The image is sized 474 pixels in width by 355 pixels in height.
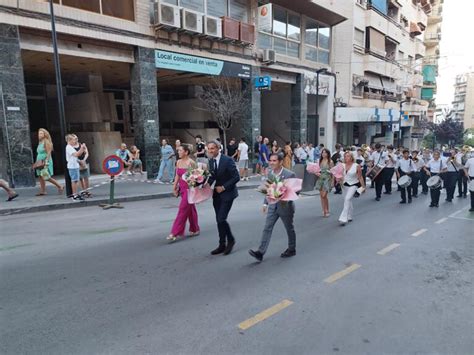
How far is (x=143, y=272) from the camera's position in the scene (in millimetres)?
4945

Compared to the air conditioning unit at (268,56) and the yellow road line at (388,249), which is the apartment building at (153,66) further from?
the yellow road line at (388,249)

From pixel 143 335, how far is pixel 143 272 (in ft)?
5.37

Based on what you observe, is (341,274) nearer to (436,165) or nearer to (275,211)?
(275,211)

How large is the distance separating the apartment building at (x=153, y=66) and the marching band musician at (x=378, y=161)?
8.17 metres

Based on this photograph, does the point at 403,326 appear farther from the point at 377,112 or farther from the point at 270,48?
the point at 377,112

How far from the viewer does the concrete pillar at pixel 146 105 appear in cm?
1443

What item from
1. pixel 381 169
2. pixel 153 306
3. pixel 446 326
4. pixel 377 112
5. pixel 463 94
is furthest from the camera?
pixel 463 94

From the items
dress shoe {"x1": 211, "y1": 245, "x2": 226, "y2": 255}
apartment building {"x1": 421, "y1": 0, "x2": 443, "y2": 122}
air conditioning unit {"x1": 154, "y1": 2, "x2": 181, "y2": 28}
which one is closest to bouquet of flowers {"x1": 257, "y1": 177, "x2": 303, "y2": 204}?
dress shoe {"x1": 211, "y1": 245, "x2": 226, "y2": 255}

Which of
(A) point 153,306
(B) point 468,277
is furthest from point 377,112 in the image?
(A) point 153,306

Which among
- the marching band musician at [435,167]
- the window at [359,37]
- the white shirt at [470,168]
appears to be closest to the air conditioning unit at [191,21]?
the marching band musician at [435,167]

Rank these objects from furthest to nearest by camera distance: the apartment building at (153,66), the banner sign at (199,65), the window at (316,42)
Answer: the window at (316,42), the banner sign at (199,65), the apartment building at (153,66)

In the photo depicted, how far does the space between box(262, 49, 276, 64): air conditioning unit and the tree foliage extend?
6.37 ft

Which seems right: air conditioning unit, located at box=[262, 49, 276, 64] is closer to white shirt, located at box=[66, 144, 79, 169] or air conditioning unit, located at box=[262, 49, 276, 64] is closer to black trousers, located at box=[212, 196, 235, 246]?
white shirt, located at box=[66, 144, 79, 169]

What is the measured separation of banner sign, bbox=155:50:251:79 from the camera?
15094 millimetres
